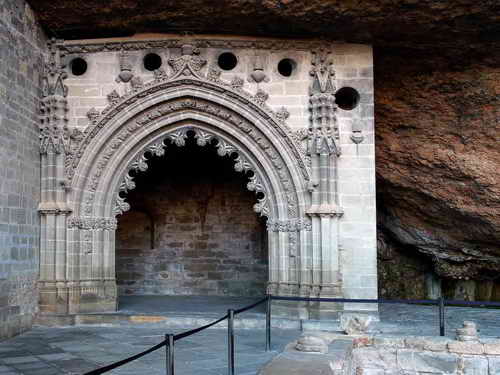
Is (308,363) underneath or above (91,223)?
underneath

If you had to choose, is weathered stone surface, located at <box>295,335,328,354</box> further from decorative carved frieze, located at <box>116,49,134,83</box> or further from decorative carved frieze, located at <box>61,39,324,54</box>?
decorative carved frieze, located at <box>116,49,134,83</box>

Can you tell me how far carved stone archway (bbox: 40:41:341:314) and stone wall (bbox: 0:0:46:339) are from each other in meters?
0.26

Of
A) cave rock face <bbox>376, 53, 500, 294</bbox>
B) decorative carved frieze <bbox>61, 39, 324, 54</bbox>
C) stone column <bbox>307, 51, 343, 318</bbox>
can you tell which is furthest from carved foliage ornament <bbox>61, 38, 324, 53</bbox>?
cave rock face <bbox>376, 53, 500, 294</bbox>

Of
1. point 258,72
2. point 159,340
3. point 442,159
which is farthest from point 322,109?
point 159,340

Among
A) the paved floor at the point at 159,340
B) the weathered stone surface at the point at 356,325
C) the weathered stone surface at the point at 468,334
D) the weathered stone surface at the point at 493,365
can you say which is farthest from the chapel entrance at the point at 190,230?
the weathered stone surface at the point at 493,365

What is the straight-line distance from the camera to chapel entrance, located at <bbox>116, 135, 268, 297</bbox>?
Answer: 43.9 ft

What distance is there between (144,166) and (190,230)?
13.2ft

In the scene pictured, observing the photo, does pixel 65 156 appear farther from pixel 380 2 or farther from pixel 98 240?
pixel 380 2

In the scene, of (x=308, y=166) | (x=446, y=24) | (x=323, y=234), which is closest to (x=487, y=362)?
(x=323, y=234)

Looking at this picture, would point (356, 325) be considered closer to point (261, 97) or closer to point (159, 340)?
point (159, 340)

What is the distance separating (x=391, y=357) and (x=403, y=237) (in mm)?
5479

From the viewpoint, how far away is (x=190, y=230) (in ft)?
44.9

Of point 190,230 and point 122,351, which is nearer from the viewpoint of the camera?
point 122,351

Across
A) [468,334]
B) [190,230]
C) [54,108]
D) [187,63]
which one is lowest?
[468,334]
